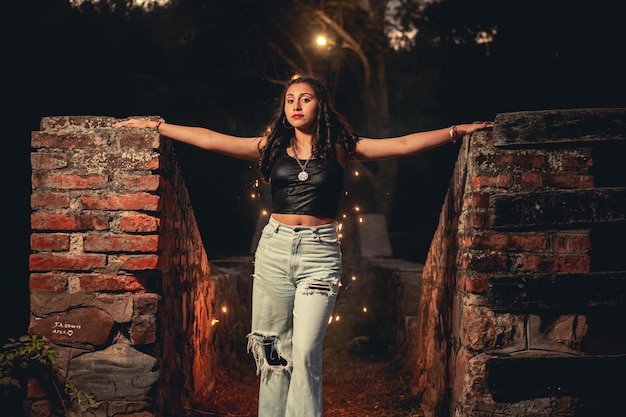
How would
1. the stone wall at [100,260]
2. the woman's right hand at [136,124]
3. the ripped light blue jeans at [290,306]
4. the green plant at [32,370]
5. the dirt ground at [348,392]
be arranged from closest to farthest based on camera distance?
the ripped light blue jeans at [290,306] < the green plant at [32,370] < the stone wall at [100,260] < the woman's right hand at [136,124] < the dirt ground at [348,392]

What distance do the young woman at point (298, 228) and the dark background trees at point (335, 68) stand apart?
613 centimetres

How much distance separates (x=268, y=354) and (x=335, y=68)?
30.4ft

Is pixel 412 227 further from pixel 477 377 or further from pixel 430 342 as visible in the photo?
pixel 477 377

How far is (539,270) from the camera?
2.83m

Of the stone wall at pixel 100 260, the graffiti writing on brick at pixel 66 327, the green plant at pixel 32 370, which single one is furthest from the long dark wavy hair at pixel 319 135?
the green plant at pixel 32 370

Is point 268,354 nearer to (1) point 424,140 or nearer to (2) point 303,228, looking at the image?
(2) point 303,228

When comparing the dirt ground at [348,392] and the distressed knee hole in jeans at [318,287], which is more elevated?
the distressed knee hole in jeans at [318,287]

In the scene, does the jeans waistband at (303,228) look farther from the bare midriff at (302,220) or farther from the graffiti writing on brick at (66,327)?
the graffiti writing on brick at (66,327)

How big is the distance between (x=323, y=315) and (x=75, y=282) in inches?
52.6

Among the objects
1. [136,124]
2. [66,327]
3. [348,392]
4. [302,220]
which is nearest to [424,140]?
[302,220]

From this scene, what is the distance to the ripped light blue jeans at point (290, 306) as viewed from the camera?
2678 millimetres

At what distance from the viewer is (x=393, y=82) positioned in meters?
12.6

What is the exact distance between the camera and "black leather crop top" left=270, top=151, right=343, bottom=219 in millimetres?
2865

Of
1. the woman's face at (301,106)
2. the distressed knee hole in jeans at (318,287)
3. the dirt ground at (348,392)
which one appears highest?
the woman's face at (301,106)
